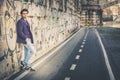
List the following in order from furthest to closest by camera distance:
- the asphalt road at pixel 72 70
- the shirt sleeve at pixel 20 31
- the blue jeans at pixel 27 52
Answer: the blue jeans at pixel 27 52, the shirt sleeve at pixel 20 31, the asphalt road at pixel 72 70

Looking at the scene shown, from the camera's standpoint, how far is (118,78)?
31.3 ft

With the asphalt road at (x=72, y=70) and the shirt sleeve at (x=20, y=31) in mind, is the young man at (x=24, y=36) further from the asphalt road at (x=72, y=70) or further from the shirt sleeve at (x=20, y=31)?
the asphalt road at (x=72, y=70)

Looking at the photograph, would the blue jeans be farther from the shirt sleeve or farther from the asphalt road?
the asphalt road

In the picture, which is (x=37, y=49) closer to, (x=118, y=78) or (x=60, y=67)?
(x=60, y=67)

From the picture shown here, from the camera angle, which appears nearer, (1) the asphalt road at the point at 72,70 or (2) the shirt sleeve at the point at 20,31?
(1) the asphalt road at the point at 72,70

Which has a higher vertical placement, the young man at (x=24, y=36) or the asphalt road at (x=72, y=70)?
the young man at (x=24, y=36)

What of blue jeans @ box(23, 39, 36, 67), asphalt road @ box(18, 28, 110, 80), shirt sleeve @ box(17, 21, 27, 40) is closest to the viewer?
asphalt road @ box(18, 28, 110, 80)

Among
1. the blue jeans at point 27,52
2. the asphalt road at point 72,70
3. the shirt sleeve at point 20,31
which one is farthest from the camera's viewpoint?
the blue jeans at point 27,52

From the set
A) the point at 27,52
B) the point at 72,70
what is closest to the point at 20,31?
the point at 27,52

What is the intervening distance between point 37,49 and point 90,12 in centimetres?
6223

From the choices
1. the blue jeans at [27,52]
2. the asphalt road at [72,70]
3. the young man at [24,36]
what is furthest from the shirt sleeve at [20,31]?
the asphalt road at [72,70]

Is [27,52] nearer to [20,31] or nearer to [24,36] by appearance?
[24,36]

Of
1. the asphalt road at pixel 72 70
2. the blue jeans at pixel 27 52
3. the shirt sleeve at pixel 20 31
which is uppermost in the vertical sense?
the shirt sleeve at pixel 20 31

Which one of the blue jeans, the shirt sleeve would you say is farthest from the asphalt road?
the shirt sleeve
